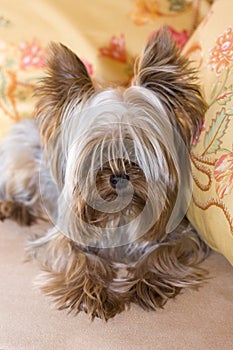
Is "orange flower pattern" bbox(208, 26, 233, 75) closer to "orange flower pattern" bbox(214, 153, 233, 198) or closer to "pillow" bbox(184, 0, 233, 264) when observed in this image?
"pillow" bbox(184, 0, 233, 264)

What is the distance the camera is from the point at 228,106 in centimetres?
146

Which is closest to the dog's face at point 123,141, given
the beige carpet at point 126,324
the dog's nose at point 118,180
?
the dog's nose at point 118,180

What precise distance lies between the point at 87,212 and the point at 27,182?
0.54 meters

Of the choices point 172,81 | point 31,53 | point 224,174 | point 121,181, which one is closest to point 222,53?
point 172,81

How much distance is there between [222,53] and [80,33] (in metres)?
0.58

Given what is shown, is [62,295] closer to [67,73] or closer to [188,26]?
[67,73]

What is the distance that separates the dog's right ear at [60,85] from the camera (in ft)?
4.75

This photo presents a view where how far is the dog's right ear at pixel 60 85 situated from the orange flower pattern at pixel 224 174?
37 centimetres

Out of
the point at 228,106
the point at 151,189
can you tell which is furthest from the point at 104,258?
the point at 228,106

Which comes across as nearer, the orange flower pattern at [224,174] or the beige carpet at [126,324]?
the beige carpet at [126,324]

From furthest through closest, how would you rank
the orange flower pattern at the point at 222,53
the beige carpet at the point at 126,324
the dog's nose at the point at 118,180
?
the orange flower pattern at the point at 222,53 < the dog's nose at the point at 118,180 < the beige carpet at the point at 126,324

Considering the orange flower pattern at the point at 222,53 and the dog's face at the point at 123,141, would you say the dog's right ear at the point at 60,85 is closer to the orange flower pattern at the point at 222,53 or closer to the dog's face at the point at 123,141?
the dog's face at the point at 123,141

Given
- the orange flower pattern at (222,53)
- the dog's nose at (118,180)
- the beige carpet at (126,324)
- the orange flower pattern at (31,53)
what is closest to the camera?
the beige carpet at (126,324)

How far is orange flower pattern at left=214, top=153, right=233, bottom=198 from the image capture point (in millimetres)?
1384
